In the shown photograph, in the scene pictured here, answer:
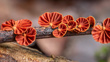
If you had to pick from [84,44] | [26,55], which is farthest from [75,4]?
[26,55]

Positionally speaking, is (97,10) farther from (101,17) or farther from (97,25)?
(97,25)

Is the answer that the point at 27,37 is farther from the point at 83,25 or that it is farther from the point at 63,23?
the point at 83,25

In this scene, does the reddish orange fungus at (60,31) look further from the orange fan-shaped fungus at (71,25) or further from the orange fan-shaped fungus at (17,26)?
the orange fan-shaped fungus at (17,26)

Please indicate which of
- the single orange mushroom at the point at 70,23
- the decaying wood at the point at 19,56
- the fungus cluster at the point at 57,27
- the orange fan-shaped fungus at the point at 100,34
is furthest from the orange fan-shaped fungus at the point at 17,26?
the orange fan-shaped fungus at the point at 100,34

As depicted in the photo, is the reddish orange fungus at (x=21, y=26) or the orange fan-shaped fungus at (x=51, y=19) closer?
the reddish orange fungus at (x=21, y=26)

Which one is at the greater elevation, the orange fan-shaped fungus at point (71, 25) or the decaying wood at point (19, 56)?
the orange fan-shaped fungus at point (71, 25)

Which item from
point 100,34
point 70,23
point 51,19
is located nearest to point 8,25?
point 51,19

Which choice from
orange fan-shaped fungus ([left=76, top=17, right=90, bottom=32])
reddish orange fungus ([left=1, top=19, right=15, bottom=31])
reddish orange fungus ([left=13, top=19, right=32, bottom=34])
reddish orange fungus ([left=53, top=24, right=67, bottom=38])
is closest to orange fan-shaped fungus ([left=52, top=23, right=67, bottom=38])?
reddish orange fungus ([left=53, top=24, right=67, bottom=38])
